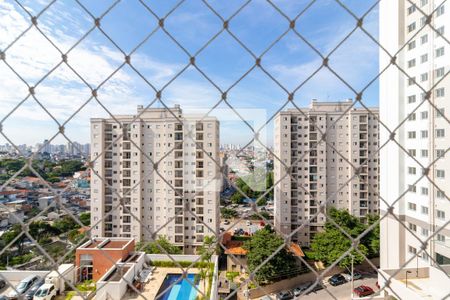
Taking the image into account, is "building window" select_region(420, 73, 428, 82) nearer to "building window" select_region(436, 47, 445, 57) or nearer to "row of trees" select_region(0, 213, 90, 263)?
"building window" select_region(436, 47, 445, 57)

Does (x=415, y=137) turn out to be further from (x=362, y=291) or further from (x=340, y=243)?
(x=340, y=243)

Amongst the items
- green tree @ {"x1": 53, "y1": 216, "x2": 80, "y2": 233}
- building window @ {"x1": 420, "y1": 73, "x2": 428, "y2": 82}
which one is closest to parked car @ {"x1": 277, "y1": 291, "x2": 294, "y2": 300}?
green tree @ {"x1": 53, "y1": 216, "x2": 80, "y2": 233}

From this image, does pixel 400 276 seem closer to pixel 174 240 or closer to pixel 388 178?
pixel 388 178

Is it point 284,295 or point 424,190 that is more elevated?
point 424,190

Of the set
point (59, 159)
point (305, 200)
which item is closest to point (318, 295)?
point (305, 200)

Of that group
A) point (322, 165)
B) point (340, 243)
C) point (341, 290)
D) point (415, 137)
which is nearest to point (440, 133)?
point (415, 137)

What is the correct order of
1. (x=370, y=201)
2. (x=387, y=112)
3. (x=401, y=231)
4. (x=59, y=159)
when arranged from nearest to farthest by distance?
1. (x=59, y=159)
2. (x=387, y=112)
3. (x=401, y=231)
4. (x=370, y=201)
